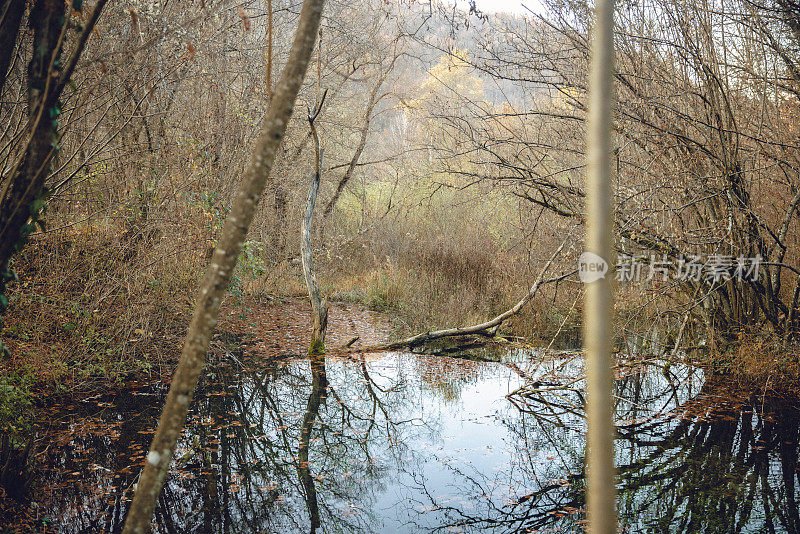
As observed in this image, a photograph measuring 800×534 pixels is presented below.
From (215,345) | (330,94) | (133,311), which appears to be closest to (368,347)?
(215,345)

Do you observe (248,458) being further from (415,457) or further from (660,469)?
(660,469)

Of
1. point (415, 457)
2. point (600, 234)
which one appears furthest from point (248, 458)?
point (600, 234)

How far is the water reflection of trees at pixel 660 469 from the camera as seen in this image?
3.98m

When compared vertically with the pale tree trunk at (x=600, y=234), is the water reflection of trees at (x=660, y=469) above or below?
below

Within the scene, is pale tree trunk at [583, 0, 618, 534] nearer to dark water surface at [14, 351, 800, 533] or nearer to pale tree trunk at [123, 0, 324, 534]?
pale tree trunk at [123, 0, 324, 534]

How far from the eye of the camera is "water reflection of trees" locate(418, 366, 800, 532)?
3.98 meters

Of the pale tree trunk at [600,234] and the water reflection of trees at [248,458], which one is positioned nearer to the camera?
the pale tree trunk at [600,234]

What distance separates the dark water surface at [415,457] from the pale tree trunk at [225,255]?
222 centimetres

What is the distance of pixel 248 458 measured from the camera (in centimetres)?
491

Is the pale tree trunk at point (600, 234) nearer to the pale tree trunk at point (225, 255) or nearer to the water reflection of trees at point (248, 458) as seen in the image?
the pale tree trunk at point (225, 255)

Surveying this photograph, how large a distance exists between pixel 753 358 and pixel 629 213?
2.26 meters

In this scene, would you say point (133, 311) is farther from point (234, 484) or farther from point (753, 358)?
point (753, 358)

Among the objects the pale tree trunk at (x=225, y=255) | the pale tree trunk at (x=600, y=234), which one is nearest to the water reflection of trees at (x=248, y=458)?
the pale tree trunk at (x=225, y=255)

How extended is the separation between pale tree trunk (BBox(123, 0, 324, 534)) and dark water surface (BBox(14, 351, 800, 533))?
7.30 ft
